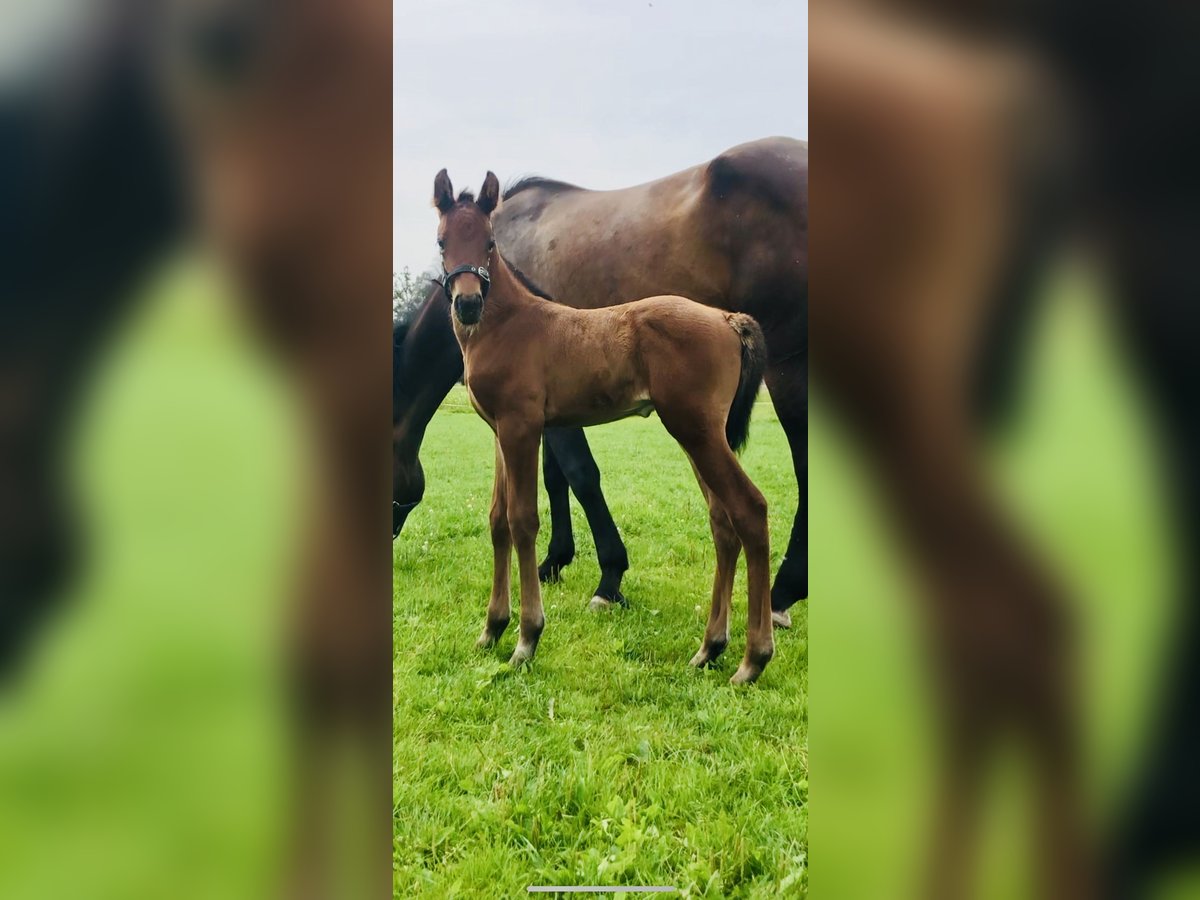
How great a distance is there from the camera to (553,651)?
200 centimetres

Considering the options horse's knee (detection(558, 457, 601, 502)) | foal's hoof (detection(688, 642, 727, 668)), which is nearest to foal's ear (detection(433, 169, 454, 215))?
horse's knee (detection(558, 457, 601, 502))

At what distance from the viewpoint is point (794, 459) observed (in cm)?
198

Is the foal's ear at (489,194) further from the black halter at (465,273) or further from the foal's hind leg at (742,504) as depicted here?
the foal's hind leg at (742,504)

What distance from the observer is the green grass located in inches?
67.8

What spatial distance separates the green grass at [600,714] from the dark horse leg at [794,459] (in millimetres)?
32

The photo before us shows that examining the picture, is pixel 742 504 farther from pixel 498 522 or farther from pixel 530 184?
pixel 530 184

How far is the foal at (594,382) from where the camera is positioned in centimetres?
196
